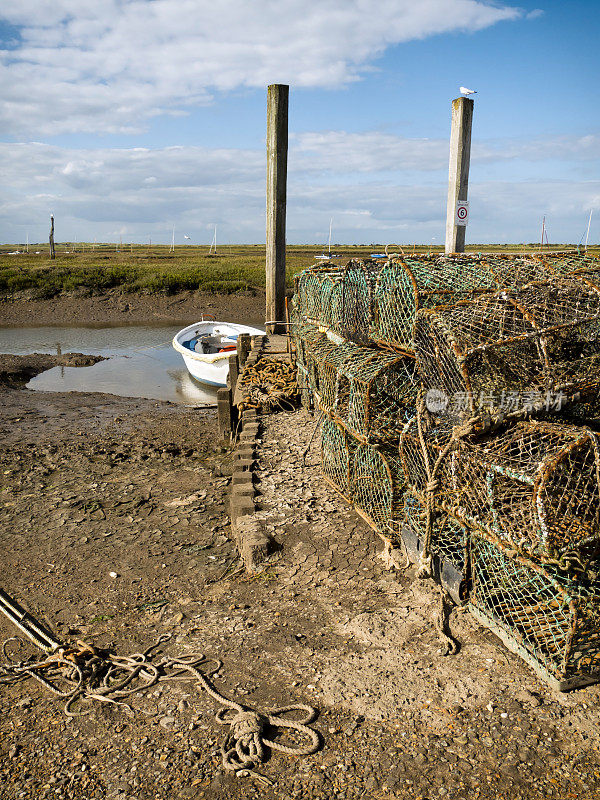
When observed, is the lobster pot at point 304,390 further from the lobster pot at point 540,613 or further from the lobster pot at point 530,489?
the lobster pot at point 540,613

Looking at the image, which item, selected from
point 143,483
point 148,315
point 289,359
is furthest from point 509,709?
point 148,315

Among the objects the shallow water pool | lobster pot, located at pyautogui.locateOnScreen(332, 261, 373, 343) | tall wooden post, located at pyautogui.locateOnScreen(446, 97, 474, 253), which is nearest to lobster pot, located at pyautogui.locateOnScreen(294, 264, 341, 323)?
lobster pot, located at pyautogui.locateOnScreen(332, 261, 373, 343)

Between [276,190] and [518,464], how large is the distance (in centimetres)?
742

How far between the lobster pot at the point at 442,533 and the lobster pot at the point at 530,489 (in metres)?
0.18

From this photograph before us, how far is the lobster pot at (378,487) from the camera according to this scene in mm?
4195

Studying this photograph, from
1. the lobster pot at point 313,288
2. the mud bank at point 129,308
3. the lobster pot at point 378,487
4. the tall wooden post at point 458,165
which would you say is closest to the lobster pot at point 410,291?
the lobster pot at point 378,487

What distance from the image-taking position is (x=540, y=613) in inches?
126

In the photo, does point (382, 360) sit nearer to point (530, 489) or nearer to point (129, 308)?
point (530, 489)

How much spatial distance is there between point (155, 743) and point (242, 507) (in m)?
2.29

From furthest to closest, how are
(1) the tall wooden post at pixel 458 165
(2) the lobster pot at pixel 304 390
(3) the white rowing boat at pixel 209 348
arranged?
(3) the white rowing boat at pixel 209 348, (2) the lobster pot at pixel 304 390, (1) the tall wooden post at pixel 458 165

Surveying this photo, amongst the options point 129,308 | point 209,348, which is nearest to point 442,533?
point 209,348

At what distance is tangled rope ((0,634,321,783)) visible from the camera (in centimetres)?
261

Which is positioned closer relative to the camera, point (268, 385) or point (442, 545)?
point (442, 545)

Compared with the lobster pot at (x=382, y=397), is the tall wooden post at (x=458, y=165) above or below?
above
